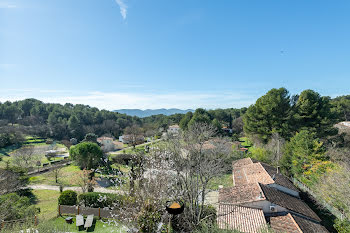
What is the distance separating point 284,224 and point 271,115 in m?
19.2

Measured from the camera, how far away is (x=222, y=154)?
25.6 metres

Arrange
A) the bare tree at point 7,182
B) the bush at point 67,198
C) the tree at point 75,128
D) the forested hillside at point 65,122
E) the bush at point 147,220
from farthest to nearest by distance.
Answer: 1. the tree at point 75,128
2. the forested hillside at point 65,122
3. the bare tree at point 7,182
4. the bush at point 67,198
5. the bush at point 147,220

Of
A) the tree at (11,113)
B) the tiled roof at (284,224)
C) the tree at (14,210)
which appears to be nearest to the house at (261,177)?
the tiled roof at (284,224)

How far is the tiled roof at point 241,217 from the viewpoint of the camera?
10547 mm

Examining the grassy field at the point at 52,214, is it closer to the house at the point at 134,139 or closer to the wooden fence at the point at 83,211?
the wooden fence at the point at 83,211

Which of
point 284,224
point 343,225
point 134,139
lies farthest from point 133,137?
point 343,225

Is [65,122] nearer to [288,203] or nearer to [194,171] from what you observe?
[194,171]

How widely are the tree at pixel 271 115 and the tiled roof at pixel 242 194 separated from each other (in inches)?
585

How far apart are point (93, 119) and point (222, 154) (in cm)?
5374

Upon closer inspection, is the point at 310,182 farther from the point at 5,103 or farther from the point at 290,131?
the point at 5,103

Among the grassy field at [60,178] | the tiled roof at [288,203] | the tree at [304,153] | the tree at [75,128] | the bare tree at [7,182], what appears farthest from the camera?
Answer: the tree at [75,128]

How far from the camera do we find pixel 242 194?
14.3m

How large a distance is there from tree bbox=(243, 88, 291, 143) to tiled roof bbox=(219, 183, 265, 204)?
585 inches

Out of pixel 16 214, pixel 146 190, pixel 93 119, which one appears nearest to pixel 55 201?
pixel 16 214
